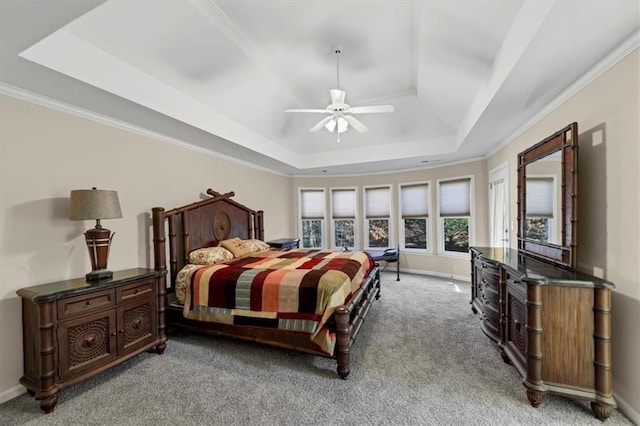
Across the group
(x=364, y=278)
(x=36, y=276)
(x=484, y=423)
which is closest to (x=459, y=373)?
(x=484, y=423)

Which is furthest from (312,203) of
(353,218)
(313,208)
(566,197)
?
(566,197)

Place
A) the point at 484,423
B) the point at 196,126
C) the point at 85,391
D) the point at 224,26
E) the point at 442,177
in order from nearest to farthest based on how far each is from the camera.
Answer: the point at 484,423 → the point at 85,391 → the point at 224,26 → the point at 196,126 → the point at 442,177

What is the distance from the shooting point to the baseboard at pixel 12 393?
215 cm

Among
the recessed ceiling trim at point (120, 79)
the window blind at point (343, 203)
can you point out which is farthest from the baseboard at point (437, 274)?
the recessed ceiling trim at point (120, 79)

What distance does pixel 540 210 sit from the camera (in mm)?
2793

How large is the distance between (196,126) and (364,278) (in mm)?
2885

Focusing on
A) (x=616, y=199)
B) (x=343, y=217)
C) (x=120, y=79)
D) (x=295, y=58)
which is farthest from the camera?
(x=343, y=217)

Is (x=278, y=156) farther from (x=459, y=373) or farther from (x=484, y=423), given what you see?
(x=484, y=423)

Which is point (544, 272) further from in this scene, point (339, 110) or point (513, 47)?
point (339, 110)

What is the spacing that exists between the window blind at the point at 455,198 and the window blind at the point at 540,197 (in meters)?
2.58

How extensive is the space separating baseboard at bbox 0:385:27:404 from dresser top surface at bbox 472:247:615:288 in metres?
4.14

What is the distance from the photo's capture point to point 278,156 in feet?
17.3

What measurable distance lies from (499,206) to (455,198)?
128 cm

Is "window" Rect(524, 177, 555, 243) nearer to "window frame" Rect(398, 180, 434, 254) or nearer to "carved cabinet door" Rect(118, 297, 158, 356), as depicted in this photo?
"window frame" Rect(398, 180, 434, 254)
